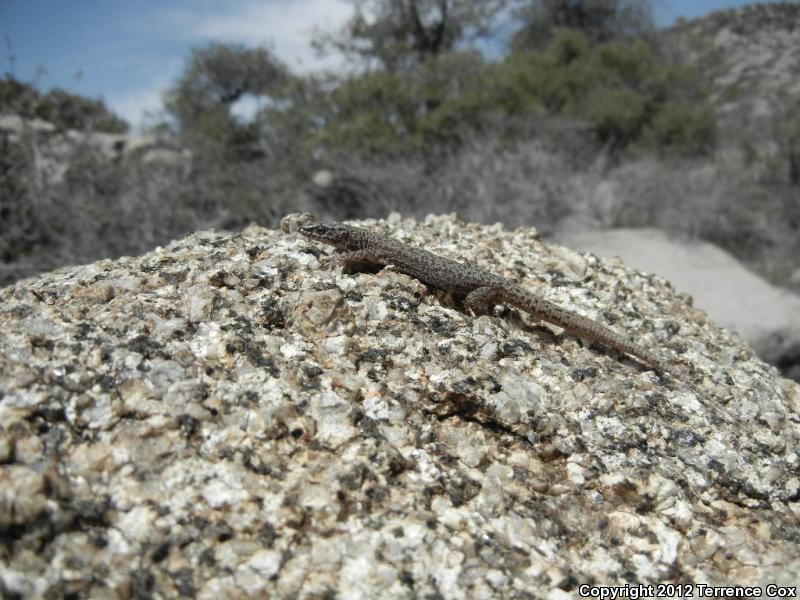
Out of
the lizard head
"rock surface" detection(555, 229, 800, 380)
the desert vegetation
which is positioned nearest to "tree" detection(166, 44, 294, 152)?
the desert vegetation

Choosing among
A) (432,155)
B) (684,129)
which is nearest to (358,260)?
(432,155)

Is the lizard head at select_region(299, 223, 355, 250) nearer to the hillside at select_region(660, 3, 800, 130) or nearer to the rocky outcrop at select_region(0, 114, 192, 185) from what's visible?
the rocky outcrop at select_region(0, 114, 192, 185)

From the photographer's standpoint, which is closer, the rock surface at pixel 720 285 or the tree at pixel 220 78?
the rock surface at pixel 720 285

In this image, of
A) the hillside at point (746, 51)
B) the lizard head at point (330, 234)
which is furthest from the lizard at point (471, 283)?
the hillside at point (746, 51)

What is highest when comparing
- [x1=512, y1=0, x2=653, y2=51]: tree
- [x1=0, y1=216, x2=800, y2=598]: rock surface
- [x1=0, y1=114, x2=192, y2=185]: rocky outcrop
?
[x1=512, y1=0, x2=653, y2=51]: tree

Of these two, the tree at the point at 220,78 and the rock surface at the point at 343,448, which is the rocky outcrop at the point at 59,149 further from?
the rock surface at the point at 343,448

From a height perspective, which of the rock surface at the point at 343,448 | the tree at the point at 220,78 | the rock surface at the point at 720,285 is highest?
the tree at the point at 220,78

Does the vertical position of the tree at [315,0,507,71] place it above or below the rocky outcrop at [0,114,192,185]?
above

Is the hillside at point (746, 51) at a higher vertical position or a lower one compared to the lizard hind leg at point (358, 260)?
higher
